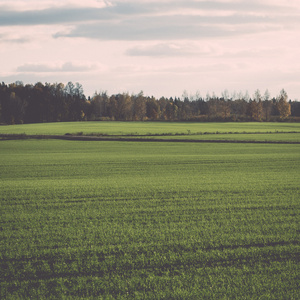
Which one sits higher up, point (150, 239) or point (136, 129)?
point (136, 129)

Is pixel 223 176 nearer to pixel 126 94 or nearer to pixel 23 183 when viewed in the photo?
pixel 23 183

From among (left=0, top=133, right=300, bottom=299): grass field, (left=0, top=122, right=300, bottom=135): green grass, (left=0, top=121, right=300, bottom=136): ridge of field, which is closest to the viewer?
(left=0, top=133, right=300, bottom=299): grass field

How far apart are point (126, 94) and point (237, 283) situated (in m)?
138

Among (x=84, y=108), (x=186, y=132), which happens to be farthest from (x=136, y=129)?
(x=84, y=108)

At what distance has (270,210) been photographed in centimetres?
1246

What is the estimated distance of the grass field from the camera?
7.21 metres

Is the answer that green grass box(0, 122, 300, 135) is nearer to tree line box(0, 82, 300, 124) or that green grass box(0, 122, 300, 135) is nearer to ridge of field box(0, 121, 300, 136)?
ridge of field box(0, 121, 300, 136)

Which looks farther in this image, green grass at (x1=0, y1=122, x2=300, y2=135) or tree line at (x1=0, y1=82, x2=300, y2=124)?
tree line at (x1=0, y1=82, x2=300, y2=124)

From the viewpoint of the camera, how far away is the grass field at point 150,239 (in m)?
7.21

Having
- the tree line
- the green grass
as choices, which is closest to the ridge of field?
the green grass

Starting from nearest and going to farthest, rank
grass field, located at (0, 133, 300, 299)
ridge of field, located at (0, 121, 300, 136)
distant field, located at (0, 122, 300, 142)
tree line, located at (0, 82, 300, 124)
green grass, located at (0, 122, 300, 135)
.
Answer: grass field, located at (0, 133, 300, 299), distant field, located at (0, 122, 300, 142), ridge of field, located at (0, 121, 300, 136), green grass, located at (0, 122, 300, 135), tree line, located at (0, 82, 300, 124)

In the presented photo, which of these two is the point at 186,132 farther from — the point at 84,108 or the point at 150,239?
the point at 84,108

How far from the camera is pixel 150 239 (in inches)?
378

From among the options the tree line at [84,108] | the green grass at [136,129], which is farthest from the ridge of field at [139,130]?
the tree line at [84,108]
